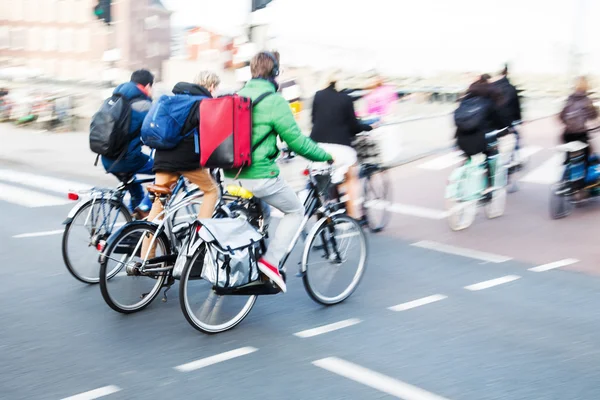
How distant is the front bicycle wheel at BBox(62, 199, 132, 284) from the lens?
23.1 ft

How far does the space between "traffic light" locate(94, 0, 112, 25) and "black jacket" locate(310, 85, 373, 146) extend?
16.9 ft

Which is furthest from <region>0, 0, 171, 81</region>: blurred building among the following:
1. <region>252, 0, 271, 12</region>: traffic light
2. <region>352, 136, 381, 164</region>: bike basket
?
<region>352, 136, 381, 164</region>: bike basket

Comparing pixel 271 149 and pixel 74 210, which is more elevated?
pixel 271 149

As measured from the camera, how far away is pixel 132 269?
20.1 feet

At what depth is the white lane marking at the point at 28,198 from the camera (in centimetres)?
1121

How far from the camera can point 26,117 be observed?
20453 millimetres

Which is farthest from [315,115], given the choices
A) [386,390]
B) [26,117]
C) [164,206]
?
[26,117]

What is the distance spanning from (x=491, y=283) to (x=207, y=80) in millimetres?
3001

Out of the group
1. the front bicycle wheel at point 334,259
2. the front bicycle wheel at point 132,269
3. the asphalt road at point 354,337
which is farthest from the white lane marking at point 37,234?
the front bicycle wheel at point 334,259

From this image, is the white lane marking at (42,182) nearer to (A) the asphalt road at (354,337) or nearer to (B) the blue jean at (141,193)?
(A) the asphalt road at (354,337)

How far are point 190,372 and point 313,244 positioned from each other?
1675 millimetres

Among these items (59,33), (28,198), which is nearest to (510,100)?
(28,198)

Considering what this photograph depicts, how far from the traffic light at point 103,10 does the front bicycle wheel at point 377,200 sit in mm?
5404

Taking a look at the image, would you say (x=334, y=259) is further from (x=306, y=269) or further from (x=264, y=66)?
A: (x=264, y=66)
